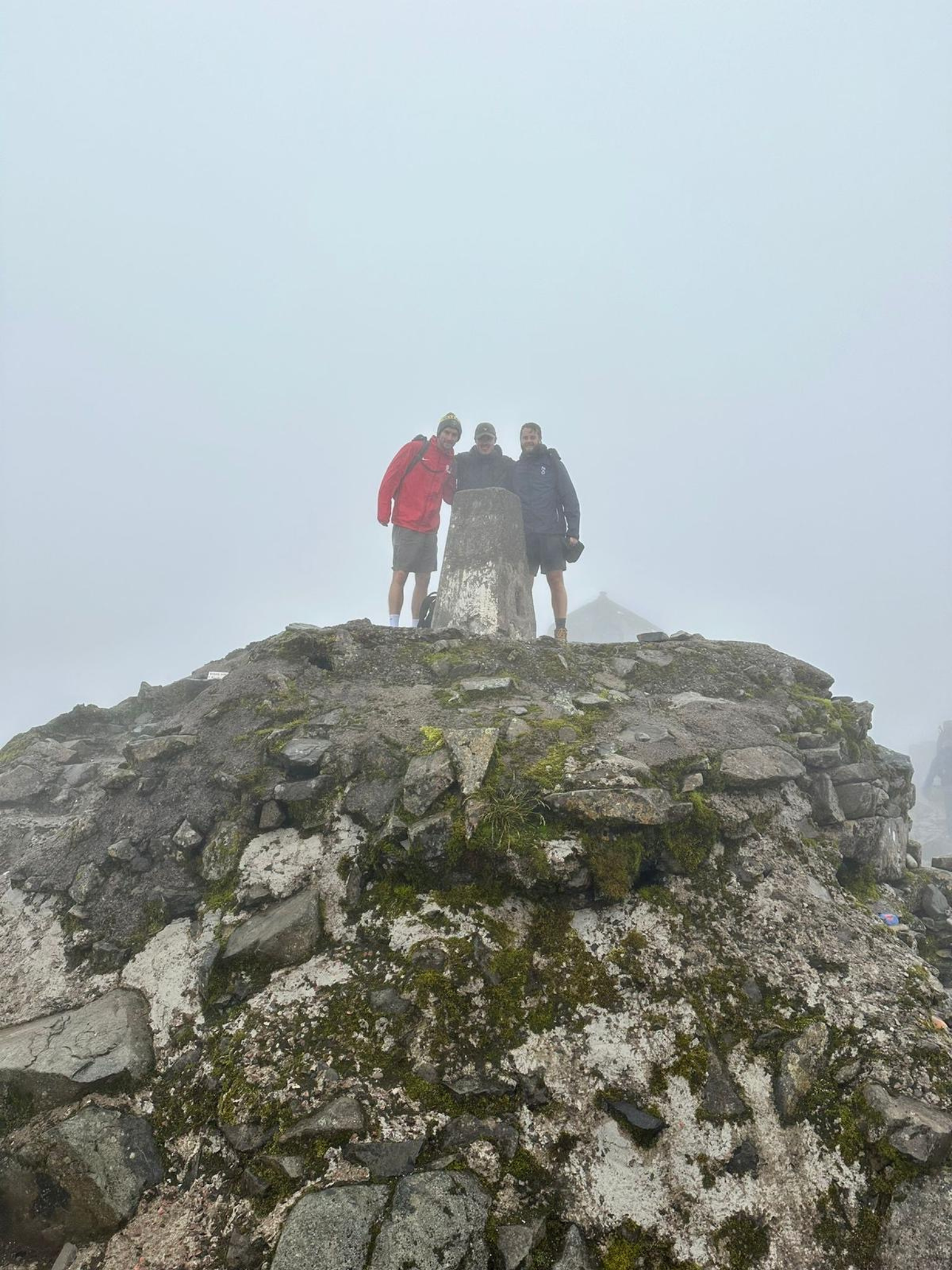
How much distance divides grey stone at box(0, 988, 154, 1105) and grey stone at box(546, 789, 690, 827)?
11.3 ft

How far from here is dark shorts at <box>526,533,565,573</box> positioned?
12.9 meters

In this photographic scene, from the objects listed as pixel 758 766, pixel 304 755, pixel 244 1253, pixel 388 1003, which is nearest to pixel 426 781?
pixel 304 755

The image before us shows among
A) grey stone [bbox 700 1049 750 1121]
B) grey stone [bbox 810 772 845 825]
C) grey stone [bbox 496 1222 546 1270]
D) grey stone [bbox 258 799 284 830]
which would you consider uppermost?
grey stone [bbox 810 772 845 825]

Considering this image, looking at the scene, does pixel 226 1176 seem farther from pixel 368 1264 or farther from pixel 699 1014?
pixel 699 1014

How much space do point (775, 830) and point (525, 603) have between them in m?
7.66

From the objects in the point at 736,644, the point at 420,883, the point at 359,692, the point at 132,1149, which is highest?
the point at 736,644

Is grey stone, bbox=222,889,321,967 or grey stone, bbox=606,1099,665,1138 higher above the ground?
grey stone, bbox=222,889,321,967

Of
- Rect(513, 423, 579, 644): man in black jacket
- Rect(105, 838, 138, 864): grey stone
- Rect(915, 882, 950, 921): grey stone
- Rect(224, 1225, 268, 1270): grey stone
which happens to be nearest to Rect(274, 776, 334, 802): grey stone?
Rect(105, 838, 138, 864): grey stone

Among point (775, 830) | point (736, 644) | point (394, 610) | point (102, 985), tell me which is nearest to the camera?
point (102, 985)

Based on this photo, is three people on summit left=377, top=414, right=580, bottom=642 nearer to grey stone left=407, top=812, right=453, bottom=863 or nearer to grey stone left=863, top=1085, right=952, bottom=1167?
grey stone left=407, top=812, right=453, bottom=863

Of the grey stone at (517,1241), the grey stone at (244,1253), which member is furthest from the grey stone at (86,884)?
the grey stone at (517,1241)

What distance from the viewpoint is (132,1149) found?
372 centimetres

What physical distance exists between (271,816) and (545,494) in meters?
9.08

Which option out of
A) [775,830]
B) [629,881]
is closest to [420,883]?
[629,881]
